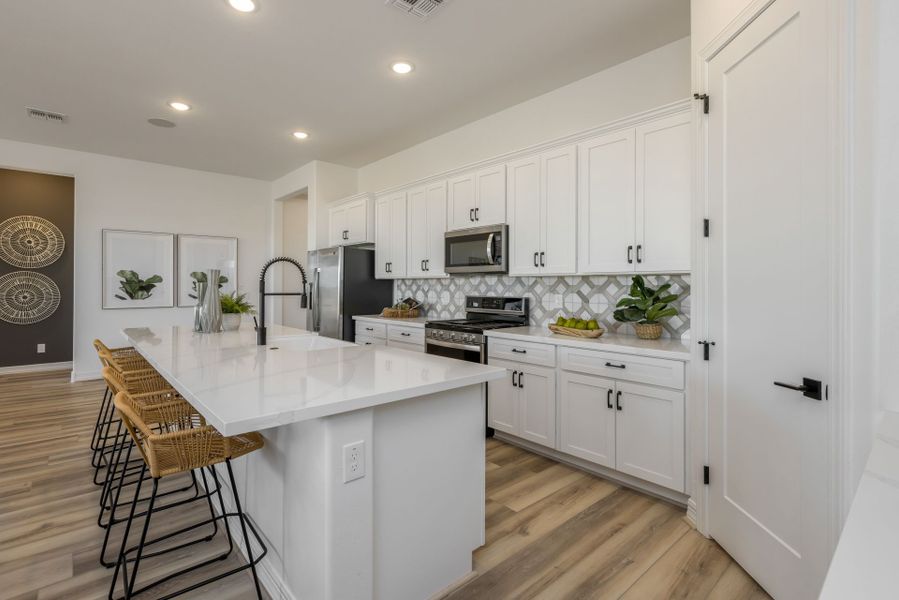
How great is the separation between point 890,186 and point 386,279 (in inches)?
179

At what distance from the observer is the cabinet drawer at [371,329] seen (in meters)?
4.59

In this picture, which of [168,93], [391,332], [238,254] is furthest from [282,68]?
[238,254]

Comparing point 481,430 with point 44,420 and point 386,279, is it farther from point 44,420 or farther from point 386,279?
point 44,420

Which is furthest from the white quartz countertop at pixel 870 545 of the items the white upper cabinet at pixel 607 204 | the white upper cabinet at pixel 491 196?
the white upper cabinet at pixel 491 196

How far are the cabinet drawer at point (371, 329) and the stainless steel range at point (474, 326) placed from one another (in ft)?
2.67

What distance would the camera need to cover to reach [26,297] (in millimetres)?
5941

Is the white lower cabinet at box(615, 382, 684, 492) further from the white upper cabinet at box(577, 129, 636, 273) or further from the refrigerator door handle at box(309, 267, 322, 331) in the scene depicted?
the refrigerator door handle at box(309, 267, 322, 331)

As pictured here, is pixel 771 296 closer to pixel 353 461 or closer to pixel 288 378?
pixel 353 461

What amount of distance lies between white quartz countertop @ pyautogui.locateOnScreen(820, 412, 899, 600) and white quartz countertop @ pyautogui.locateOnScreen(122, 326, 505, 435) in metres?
1.12

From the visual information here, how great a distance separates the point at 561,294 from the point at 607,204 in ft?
2.88

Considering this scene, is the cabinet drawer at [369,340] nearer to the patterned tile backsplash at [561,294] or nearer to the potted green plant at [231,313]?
the patterned tile backsplash at [561,294]

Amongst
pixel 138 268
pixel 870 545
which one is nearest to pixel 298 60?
pixel 870 545

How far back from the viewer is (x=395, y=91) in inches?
148

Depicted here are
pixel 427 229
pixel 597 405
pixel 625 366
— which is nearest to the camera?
pixel 625 366
